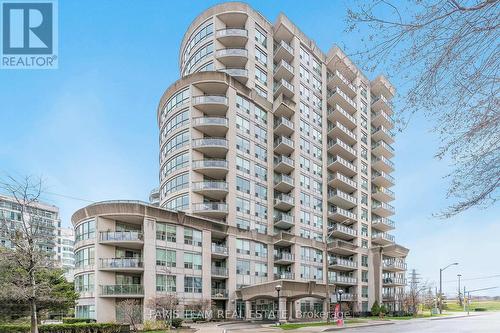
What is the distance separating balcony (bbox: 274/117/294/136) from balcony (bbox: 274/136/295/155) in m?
0.92

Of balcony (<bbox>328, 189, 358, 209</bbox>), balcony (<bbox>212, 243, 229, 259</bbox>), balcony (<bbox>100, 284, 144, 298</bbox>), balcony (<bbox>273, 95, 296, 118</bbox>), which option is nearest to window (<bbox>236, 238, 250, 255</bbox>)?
balcony (<bbox>212, 243, 229, 259</bbox>)

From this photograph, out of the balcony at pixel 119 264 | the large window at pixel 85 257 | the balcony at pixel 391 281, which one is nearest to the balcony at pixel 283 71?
the balcony at pixel 119 264

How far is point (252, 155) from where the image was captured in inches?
2404

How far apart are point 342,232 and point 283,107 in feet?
81.0

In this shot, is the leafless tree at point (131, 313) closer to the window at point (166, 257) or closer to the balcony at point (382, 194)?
the window at point (166, 257)

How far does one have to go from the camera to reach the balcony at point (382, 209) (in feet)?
280

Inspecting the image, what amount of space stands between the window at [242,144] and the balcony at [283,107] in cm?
877

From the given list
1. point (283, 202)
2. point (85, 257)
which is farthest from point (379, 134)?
point (85, 257)

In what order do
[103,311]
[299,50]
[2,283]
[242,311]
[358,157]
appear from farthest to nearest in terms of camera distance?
1. [358,157]
2. [299,50]
3. [242,311]
4. [103,311]
5. [2,283]

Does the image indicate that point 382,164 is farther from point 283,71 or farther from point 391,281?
point 283,71

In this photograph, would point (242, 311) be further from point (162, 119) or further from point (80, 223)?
point (162, 119)

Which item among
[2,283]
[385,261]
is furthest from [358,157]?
[2,283]

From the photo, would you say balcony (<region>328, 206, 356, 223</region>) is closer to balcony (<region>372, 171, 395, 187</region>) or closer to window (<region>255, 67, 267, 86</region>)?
balcony (<region>372, 171, 395, 187</region>)

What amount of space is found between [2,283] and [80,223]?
2120cm
